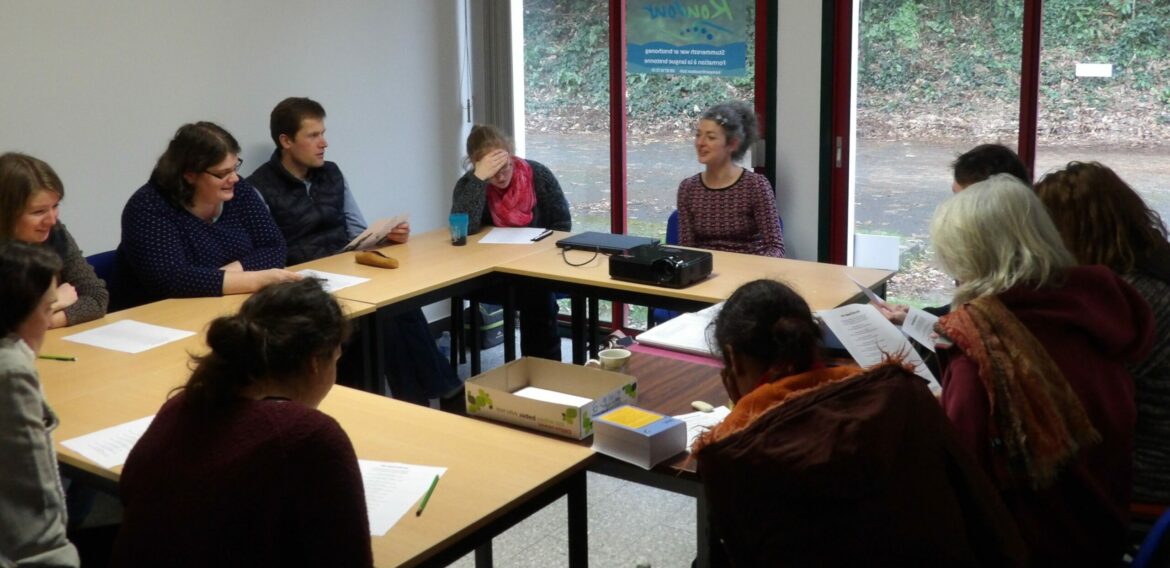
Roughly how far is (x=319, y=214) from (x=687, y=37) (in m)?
1.87

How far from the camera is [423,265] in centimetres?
403

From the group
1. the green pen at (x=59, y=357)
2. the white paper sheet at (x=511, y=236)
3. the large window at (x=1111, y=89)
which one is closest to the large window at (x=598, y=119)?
the white paper sheet at (x=511, y=236)

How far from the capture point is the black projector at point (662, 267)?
11.9 ft

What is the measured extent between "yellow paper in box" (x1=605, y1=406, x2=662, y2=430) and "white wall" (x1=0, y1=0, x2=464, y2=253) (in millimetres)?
2700

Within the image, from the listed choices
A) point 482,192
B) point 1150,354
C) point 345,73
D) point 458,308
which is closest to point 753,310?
point 1150,354

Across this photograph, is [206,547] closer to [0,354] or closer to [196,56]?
[0,354]

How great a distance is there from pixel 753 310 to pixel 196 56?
10.8 feet

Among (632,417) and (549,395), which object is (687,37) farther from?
(632,417)

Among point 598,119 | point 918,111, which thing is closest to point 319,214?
point 598,119

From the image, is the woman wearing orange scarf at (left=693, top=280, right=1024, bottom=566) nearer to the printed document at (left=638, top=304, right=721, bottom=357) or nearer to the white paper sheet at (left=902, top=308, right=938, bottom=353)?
the white paper sheet at (left=902, top=308, right=938, bottom=353)

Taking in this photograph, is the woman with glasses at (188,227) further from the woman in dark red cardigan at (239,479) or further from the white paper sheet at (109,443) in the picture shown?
the woman in dark red cardigan at (239,479)

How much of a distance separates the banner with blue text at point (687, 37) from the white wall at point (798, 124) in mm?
228

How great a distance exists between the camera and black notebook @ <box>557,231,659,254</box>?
4.11 metres

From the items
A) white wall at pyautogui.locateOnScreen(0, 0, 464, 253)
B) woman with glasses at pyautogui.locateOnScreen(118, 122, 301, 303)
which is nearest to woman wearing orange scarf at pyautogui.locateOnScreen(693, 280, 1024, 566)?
woman with glasses at pyautogui.locateOnScreen(118, 122, 301, 303)
